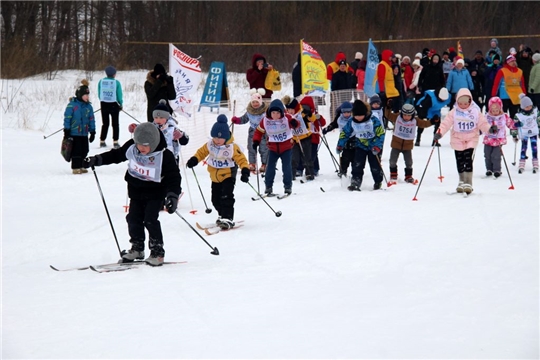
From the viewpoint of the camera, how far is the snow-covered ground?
5352 millimetres

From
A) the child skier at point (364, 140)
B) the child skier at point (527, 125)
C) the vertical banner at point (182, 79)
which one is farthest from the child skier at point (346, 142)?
the child skier at point (527, 125)

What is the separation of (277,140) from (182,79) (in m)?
2.96

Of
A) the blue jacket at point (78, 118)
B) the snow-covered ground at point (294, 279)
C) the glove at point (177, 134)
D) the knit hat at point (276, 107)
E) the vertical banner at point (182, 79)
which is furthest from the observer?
the vertical banner at point (182, 79)

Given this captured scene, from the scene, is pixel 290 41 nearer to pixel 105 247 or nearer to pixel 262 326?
pixel 105 247

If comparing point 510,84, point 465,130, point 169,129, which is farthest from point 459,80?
point 169,129

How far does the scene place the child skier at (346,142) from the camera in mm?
13117

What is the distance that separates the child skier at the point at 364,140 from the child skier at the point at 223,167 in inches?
126

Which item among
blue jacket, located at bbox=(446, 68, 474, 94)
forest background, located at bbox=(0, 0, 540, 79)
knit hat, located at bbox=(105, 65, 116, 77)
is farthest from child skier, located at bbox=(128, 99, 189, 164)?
forest background, located at bbox=(0, 0, 540, 79)

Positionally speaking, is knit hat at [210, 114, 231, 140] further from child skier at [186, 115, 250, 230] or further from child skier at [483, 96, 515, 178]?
child skier at [483, 96, 515, 178]

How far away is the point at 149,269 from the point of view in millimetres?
7707

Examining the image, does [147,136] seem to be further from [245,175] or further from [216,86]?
[216,86]

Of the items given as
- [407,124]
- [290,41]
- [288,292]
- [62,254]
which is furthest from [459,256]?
[290,41]

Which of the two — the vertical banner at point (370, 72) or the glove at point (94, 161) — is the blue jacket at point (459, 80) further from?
the glove at point (94, 161)

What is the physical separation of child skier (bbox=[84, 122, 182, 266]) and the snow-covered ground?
41 centimetres
